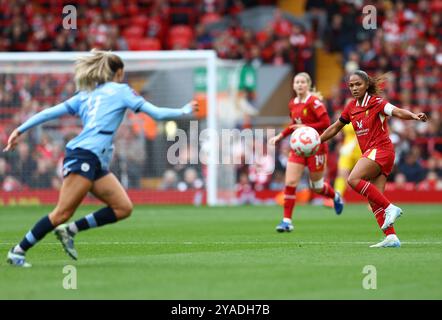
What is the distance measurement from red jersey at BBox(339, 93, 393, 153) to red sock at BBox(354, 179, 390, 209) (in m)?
0.58

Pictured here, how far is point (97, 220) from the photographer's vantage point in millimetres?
10758

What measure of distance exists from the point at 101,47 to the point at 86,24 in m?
2.32

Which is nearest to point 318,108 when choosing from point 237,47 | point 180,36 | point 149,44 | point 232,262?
point 232,262

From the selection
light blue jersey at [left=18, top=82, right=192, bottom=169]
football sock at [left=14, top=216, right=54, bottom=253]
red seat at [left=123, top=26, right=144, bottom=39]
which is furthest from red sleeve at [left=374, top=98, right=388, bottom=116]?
red seat at [left=123, top=26, right=144, bottom=39]

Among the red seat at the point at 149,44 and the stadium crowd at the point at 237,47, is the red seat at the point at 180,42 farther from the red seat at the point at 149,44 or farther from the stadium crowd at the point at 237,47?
the red seat at the point at 149,44

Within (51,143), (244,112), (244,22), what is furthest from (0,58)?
(244,22)

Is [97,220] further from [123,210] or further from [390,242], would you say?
[390,242]

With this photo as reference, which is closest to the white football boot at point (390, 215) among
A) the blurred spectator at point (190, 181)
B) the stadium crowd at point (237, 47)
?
the stadium crowd at point (237, 47)

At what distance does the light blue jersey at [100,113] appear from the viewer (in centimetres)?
1048

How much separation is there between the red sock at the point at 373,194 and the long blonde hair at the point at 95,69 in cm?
365

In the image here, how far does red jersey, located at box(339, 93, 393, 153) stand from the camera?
12.9 metres

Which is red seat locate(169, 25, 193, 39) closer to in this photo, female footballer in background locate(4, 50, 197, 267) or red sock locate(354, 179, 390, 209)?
red sock locate(354, 179, 390, 209)

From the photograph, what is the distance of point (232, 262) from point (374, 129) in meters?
3.09
